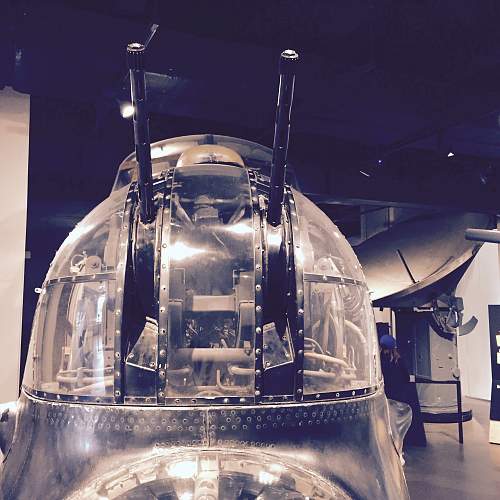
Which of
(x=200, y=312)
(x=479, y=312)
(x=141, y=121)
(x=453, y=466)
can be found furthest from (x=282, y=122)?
(x=479, y=312)

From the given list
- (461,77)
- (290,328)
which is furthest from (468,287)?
(290,328)

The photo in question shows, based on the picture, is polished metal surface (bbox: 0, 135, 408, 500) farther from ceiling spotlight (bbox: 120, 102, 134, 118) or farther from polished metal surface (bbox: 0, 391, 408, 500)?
ceiling spotlight (bbox: 120, 102, 134, 118)

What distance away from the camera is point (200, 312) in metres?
2.50

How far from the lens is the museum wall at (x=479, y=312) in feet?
38.7

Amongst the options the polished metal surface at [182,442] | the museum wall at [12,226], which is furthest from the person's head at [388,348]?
the polished metal surface at [182,442]

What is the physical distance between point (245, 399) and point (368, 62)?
13.1ft

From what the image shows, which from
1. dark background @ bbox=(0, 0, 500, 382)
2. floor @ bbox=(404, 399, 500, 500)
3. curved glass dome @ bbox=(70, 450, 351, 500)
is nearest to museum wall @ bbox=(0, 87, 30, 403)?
dark background @ bbox=(0, 0, 500, 382)

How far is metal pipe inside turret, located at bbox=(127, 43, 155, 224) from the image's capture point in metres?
2.01

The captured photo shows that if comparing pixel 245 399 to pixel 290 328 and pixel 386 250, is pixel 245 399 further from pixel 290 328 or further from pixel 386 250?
pixel 386 250

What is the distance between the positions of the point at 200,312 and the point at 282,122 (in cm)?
88

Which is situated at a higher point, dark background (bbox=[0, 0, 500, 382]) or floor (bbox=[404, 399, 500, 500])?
dark background (bbox=[0, 0, 500, 382])

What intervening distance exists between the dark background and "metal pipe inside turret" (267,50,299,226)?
2785 millimetres

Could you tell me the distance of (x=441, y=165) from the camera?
9.39 m

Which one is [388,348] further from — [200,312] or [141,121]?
[141,121]
